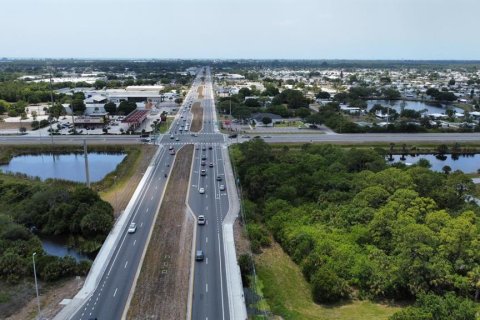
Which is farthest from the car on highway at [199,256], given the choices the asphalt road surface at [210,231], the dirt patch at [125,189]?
the dirt patch at [125,189]

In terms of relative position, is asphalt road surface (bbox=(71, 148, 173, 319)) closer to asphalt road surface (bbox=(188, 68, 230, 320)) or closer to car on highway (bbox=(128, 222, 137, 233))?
car on highway (bbox=(128, 222, 137, 233))

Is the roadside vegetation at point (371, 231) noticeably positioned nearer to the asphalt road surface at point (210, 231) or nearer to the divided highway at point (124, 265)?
the asphalt road surface at point (210, 231)

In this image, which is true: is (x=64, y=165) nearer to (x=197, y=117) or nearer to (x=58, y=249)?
(x=58, y=249)

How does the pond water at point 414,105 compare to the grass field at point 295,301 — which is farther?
the pond water at point 414,105

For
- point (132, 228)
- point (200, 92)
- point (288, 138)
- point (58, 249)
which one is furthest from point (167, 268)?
point (200, 92)

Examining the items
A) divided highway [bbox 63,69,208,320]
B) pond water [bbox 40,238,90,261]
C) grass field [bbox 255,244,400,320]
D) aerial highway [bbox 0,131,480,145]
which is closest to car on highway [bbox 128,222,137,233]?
divided highway [bbox 63,69,208,320]

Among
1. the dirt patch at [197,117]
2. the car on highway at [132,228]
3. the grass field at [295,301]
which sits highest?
the dirt patch at [197,117]
